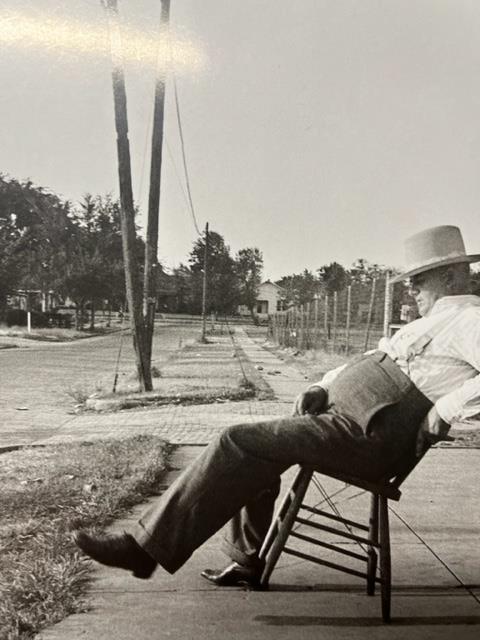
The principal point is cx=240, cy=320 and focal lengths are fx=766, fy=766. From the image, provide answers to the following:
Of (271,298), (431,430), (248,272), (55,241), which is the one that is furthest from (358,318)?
(271,298)

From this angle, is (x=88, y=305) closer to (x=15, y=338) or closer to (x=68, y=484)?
(x=15, y=338)

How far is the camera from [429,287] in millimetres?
3045

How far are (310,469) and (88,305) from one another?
111 ft

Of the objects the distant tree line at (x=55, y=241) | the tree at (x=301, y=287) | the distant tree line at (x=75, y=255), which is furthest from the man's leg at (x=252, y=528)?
the tree at (x=301, y=287)

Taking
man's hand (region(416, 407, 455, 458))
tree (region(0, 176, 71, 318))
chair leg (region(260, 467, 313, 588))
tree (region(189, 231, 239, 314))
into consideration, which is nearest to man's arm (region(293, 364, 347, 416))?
chair leg (region(260, 467, 313, 588))

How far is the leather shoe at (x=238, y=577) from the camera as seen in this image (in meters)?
3.03

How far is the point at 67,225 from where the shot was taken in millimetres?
18031

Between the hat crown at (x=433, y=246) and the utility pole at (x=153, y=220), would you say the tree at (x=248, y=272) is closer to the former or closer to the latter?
the utility pole at (x=153, y=220)

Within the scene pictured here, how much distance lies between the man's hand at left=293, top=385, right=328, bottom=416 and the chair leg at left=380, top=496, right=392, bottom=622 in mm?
416

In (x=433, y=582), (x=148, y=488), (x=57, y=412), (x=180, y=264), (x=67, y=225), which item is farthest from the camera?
(x=180, y=264)

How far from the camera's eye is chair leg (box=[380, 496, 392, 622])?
275cm

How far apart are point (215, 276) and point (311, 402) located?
116ft

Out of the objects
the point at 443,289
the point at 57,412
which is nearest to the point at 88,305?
the point at 57,412

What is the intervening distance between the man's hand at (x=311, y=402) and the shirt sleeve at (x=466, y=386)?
47 cm
